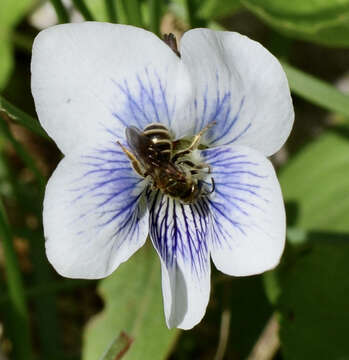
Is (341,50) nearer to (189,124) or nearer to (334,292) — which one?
(334,292)

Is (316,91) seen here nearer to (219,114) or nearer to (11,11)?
(219,114)

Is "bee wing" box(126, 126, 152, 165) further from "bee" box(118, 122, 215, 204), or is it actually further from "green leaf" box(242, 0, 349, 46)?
"green leaf" box(242, 0, 349, 46)

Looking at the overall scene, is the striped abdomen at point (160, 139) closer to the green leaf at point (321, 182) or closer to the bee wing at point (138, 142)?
the bee wing at point (138, 142)

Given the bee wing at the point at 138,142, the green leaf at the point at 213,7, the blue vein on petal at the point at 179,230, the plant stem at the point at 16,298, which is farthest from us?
the green leaf at the point at 213,7

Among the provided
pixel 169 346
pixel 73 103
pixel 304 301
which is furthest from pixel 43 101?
pixel 304 301

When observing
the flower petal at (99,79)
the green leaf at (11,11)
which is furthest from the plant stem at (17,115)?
the green leaf at (11,11)

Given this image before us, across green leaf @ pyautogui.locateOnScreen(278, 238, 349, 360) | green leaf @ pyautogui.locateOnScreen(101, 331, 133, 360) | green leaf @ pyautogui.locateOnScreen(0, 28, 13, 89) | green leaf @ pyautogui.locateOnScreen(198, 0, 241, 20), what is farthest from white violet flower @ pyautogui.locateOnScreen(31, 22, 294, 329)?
green leaf @ pyautogui.locateOnScreen(0, 28, 13, 89)
